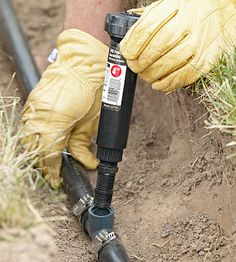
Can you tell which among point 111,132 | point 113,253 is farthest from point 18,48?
point 113,253

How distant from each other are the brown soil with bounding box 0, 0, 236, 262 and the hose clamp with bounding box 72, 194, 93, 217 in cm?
5

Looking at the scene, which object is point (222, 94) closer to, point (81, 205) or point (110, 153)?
point (110, 153)

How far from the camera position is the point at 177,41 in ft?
5.09

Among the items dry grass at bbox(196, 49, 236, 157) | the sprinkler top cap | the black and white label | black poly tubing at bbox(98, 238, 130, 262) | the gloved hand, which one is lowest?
black poly tubing at bbox(98, 238, 130, 262)

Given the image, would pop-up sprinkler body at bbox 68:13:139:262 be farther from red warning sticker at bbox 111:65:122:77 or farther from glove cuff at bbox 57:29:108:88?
glove cuff at bbox 57:29:108:88

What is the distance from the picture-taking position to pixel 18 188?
45.4 inches

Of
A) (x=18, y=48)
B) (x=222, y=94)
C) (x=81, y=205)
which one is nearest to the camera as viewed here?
(x=222, y=94)

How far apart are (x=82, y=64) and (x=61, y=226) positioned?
448mm

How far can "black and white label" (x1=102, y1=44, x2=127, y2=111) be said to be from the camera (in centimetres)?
161

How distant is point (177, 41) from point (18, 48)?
657mm

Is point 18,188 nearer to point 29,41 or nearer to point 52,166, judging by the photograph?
point 52,166

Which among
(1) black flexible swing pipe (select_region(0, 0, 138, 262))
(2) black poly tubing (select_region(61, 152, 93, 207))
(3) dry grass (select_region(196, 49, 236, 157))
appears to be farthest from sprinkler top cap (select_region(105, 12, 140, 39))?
(2) black poly tubing (select_region(61, 152, 93, 207))

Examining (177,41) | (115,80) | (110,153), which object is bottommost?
(110,153)

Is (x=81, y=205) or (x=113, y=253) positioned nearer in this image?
(x=113, y=253)
